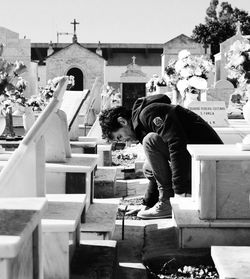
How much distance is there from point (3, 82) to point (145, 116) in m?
2.04

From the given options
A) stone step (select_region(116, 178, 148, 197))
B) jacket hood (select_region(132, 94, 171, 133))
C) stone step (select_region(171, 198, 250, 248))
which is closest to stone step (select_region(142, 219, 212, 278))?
stone step (select_region(171, 198, 250, 248))

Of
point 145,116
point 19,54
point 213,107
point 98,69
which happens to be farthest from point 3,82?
point 98,69

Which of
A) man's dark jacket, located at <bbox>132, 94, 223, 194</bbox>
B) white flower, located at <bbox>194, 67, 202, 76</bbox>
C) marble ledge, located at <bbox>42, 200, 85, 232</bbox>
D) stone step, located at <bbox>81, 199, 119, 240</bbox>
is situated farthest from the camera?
white flower, located at <bbox>194, 67, 202, 76</bbox>

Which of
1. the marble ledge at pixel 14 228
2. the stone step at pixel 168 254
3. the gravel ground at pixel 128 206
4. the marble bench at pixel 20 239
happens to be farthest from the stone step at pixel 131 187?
the marble ledge at pixel 14 228

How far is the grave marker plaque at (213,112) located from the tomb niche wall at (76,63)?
77.7ft

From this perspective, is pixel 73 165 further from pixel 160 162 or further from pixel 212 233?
pixel 212 233

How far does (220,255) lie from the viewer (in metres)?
2.84

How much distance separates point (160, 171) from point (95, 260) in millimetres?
1475

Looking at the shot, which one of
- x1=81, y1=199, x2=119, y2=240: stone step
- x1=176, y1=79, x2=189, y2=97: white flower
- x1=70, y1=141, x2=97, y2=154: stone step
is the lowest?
x1=81, y1=199, x2=119, y2=240: stone step

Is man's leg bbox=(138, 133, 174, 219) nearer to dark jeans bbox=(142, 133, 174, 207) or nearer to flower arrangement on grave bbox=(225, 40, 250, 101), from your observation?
dark jeans bbox=(142, 133, 174, 207)

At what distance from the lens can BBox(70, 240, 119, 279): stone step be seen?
9.23 feet

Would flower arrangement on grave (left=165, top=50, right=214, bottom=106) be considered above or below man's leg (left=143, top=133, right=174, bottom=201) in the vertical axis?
above

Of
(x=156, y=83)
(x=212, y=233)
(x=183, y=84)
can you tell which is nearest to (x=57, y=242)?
(x=212, y=233)

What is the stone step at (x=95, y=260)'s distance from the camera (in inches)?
111
